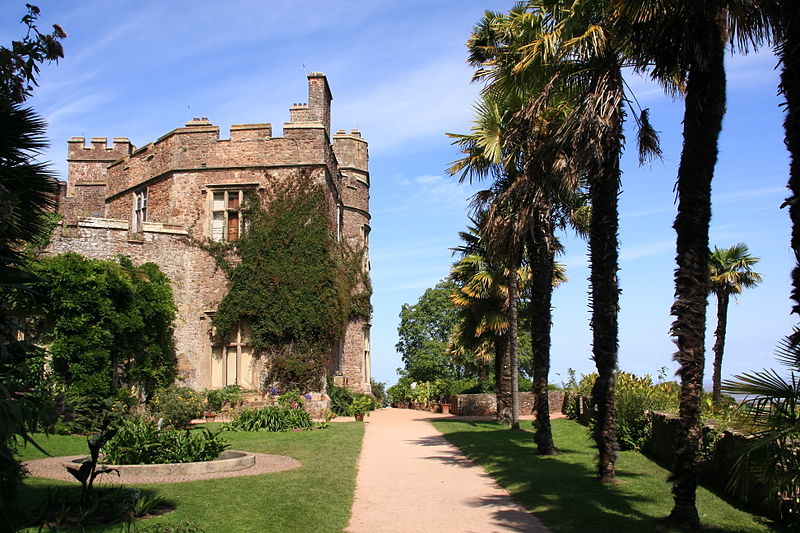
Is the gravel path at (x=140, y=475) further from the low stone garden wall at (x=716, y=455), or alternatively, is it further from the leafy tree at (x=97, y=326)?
the low stone garden wall at (x=716, y=455)

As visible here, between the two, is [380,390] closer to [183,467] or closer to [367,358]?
[367,358]

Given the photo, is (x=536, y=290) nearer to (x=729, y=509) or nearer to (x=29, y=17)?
(x=729, y=509)

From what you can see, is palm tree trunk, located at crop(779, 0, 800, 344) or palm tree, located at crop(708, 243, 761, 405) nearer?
palm tree trunk, located at crop(779, 0, 800, 344)

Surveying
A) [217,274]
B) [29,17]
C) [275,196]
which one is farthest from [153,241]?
[29,17]

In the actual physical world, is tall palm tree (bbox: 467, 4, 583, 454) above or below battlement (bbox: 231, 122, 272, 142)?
below

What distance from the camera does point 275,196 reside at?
23.2 meters

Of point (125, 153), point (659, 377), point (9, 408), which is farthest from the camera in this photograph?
point (125, 153)

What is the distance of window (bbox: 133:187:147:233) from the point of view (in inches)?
970

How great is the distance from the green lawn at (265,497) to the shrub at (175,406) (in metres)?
3.38

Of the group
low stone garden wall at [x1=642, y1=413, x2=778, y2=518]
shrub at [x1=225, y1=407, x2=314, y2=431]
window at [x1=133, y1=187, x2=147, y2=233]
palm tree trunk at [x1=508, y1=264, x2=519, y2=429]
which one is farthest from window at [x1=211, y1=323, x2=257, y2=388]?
low stone garden wall at [x1=642, y1=413, x2=778, y2=518]

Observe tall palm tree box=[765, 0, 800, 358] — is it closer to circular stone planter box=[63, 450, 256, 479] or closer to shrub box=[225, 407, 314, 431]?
circular stone planter box=[63, 450, 256, 479]

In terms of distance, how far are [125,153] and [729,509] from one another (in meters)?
27.8

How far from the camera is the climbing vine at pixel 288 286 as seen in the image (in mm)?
22094

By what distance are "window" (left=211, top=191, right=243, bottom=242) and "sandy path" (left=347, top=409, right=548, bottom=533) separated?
1044 cm
